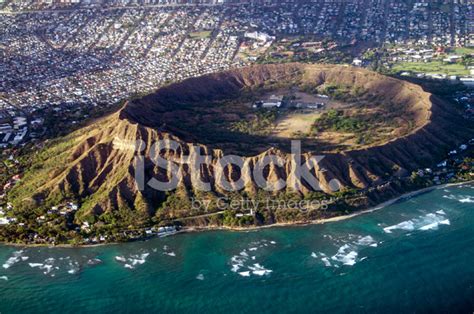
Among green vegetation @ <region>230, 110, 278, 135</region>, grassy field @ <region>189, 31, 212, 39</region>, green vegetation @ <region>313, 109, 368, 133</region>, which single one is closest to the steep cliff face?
green vegetation @ <region>313, 109, 368, 133</region>

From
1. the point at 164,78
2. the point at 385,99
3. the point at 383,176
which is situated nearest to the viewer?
the point at 383,176

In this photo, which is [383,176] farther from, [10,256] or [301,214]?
[10,256]

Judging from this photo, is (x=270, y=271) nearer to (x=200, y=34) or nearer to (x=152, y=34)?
(x=200, y=34)

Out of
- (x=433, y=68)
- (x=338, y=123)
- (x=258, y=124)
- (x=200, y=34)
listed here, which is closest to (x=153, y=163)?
(x=258, y=124)

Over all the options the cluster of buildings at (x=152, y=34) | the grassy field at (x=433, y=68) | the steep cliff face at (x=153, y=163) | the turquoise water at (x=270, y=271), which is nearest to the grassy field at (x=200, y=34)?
the cluster of buildings at (x=152, y=34)

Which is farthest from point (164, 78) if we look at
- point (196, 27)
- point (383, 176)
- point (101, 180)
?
point (383, 176)
